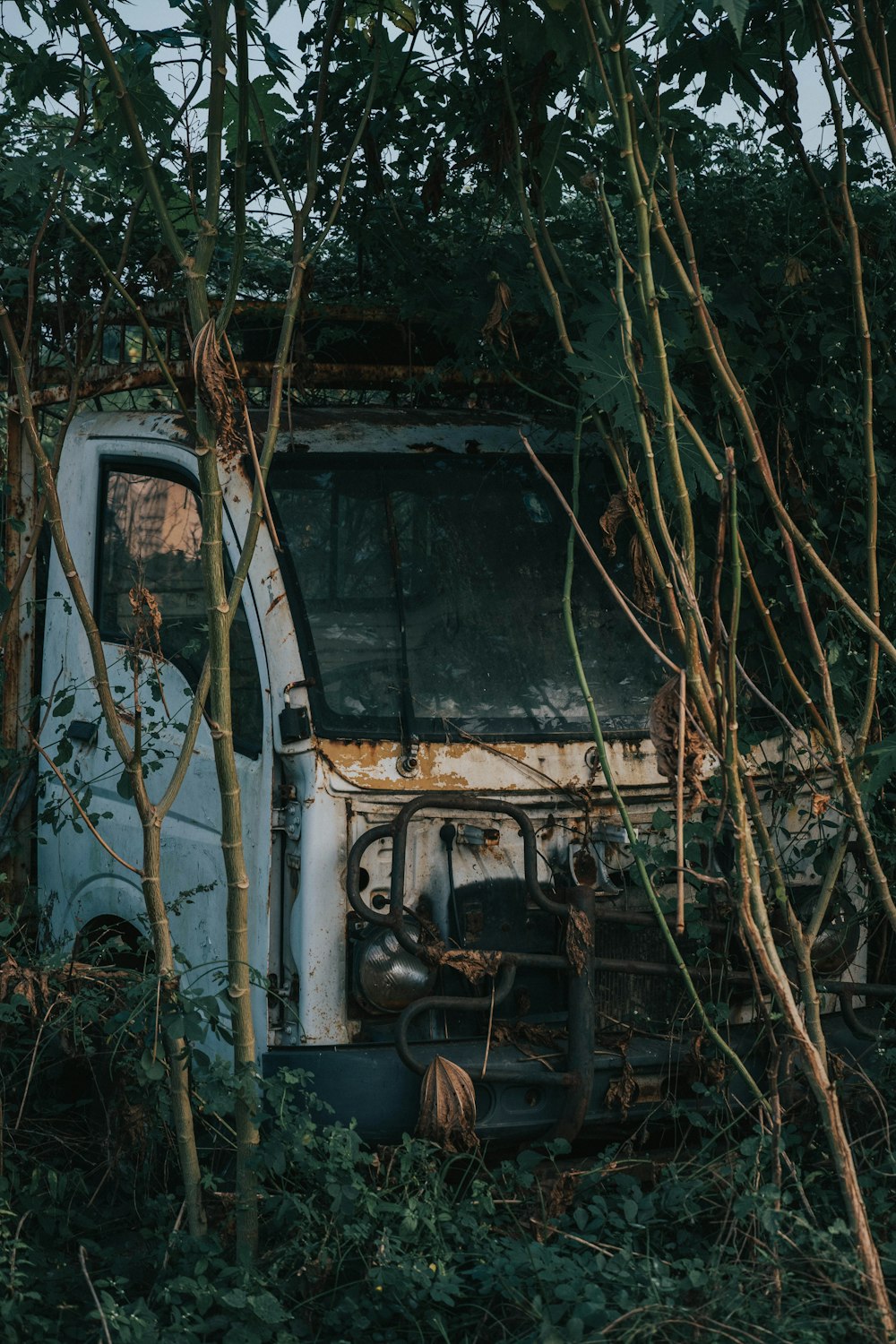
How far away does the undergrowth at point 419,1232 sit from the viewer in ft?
9.43

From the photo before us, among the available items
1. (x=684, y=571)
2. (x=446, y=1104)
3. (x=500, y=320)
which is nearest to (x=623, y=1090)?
(x=446, y=1104)

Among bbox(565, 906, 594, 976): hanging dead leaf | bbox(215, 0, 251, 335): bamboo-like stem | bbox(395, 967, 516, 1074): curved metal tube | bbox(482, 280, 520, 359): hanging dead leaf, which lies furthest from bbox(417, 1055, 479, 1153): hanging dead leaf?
bbox(482, 280, 520, 359): hanging dead leaf

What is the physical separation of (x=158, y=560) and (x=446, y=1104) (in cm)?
201

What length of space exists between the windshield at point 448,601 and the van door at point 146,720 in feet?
0.76

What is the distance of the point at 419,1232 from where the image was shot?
326cm

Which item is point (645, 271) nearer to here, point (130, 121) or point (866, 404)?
point (866, 404)

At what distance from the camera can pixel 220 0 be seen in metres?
3.01

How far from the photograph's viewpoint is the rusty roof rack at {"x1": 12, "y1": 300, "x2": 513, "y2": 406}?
4398 mm

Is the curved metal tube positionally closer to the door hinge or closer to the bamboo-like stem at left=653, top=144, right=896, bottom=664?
the door hinge

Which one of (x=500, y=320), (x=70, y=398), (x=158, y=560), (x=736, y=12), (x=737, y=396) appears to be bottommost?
(x=158, y=560)

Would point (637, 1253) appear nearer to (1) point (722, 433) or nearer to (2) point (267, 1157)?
(2) point (267, 1157)

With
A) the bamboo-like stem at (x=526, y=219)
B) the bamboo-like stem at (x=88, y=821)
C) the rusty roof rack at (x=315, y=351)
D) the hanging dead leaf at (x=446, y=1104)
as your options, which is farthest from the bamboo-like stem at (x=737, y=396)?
the bamboo-like stem at (x=88, y=821)

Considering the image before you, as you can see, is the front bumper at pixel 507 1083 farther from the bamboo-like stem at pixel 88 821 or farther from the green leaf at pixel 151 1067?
the bamboo-like stem at pixel 88 821

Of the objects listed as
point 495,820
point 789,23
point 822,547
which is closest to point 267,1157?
point 495,820
